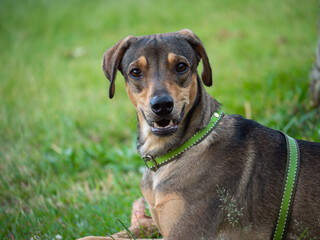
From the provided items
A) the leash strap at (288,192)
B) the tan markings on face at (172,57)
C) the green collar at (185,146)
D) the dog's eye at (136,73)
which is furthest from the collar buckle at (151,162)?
the leash strap at (288,192)

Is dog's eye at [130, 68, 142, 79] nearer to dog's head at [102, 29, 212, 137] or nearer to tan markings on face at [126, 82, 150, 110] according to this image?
dog's head at [102, 29, 212, 137]

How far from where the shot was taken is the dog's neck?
3020mm

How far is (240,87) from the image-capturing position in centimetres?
670

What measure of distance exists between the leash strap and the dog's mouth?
2.97 ft

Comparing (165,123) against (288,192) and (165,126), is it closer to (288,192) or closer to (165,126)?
(165,126)

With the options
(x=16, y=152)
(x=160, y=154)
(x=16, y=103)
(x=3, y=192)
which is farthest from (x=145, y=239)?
(x=16, y=103)

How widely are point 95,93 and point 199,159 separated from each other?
17.1ft

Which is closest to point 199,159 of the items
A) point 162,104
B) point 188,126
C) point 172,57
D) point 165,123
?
point 188,126

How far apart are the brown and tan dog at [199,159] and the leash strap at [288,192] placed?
39 millimetres

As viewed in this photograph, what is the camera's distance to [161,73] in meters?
3.06

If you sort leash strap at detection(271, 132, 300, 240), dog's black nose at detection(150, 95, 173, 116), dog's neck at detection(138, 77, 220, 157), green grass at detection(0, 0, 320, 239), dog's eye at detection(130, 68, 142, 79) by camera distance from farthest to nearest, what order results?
green grass at detection(0, 0, 320, 239) < dog's eye at detection(130, 68, 142, 79) < dog's neck at detection(138, 77, 220, 157) < dog's black nose at detection(150, 95, 173, 116) < leash strap at detection(271, 132, 300, 240)

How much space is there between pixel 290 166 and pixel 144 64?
A: 144cm

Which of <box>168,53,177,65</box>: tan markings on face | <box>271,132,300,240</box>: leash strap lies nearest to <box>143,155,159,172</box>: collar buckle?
<box>168,53,177,65</box>: tan markings on face

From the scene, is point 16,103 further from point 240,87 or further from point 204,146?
point 204,146
